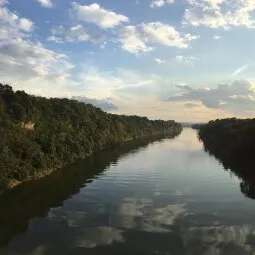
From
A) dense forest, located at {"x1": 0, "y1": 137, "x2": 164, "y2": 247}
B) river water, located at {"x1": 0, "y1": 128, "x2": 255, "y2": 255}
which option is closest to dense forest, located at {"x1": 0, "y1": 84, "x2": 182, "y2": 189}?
dense forest, located at {"x1": 0, "y1": 137, "x2": 164, "y2": 247}

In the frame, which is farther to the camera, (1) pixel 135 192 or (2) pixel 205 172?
(2) pixel 205 172

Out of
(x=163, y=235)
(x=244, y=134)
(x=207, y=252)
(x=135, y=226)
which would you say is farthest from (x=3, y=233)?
(x=244, y=134)

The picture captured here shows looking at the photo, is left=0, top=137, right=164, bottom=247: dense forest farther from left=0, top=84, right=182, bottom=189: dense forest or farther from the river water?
left=0, top=84, right=182, bottom=189: dense forest

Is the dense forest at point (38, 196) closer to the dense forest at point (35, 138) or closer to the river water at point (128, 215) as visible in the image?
the river water at point (128, 215)

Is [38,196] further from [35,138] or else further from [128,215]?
[35,138]

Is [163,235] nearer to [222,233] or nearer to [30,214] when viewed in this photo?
[222,233]

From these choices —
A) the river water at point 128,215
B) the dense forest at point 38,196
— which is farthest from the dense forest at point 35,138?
the river water at point 128,215

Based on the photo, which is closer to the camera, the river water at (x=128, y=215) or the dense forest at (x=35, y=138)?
the river water at (x=128, y=215)

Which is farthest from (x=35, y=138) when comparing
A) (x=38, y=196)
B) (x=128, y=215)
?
(x=128, y=215)
